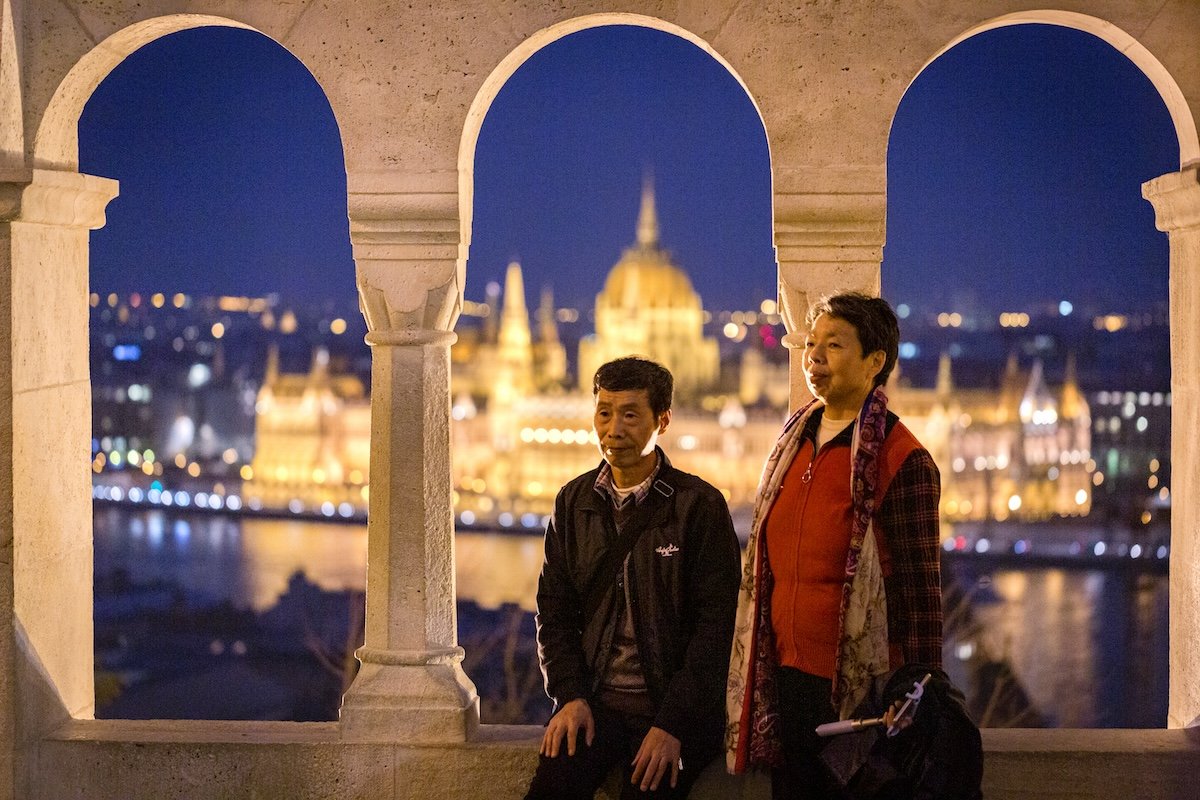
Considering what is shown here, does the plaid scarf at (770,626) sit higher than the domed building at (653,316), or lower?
lower

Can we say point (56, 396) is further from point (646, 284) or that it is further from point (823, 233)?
point (646, 284)

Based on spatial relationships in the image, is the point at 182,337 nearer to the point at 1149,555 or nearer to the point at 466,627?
the point at 466,627

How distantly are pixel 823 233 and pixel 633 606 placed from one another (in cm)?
100

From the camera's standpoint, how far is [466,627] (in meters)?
34.3

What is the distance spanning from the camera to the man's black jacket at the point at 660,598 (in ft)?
9.07

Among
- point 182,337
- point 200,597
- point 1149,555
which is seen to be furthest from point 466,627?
point 182,337

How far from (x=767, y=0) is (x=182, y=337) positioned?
5386cm

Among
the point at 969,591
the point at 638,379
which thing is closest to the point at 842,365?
the point at 638,379

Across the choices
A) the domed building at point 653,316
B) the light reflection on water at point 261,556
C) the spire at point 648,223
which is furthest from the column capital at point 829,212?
the spire at point 648,223

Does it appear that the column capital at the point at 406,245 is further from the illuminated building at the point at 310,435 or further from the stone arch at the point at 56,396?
the illuminated building at the point at 310,435

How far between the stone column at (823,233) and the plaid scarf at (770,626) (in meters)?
0.67

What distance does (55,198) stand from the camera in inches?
139

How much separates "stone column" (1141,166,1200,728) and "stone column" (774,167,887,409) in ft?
2.15

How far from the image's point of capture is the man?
276 cm
